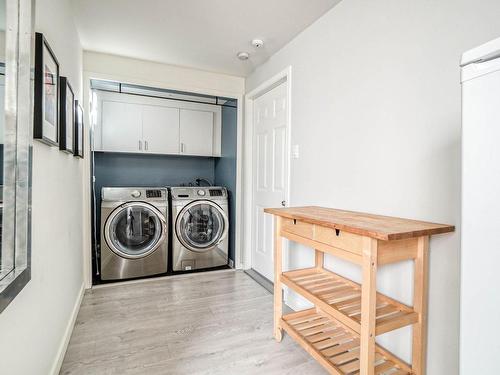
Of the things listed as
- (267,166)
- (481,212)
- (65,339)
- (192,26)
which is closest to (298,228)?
(481,212)

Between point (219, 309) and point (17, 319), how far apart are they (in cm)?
156

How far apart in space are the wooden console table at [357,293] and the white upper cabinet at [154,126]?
2.14m

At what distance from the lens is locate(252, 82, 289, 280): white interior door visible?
265cm

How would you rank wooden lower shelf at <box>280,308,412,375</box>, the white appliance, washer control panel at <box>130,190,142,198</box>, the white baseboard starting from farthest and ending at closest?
Answer: washer control panel at <box>130,190,142,198</box>, the white baseboard, wooden lower shelf at <box>280,308,412,375</box>, the white appliance

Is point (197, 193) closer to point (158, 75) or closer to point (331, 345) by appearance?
point (158, 75)

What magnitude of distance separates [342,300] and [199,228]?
212 cm

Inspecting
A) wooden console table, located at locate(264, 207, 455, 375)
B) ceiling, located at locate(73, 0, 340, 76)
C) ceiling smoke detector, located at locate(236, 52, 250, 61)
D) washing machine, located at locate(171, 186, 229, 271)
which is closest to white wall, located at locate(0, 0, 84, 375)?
ceiling, located at locate(73, 0, 340, 76)

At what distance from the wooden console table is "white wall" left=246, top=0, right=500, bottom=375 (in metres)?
0.07

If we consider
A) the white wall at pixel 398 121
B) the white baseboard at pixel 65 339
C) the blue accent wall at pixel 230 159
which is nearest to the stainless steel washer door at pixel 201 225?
the blue accent wall at pixel 230 159

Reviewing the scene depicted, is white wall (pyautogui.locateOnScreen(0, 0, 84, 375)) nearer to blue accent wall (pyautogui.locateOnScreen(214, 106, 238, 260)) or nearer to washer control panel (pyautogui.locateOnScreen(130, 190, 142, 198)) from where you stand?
washer control panel (pyautogui.locateOnScreen(130, 190, 142, 198))

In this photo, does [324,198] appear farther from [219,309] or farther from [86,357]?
[86,357]

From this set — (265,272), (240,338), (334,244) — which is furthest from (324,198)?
(265,272)

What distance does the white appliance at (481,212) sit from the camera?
24.5 inches

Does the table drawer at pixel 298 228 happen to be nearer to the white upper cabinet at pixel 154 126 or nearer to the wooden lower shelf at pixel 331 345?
the wooden lower shelf at pixel 331 345
